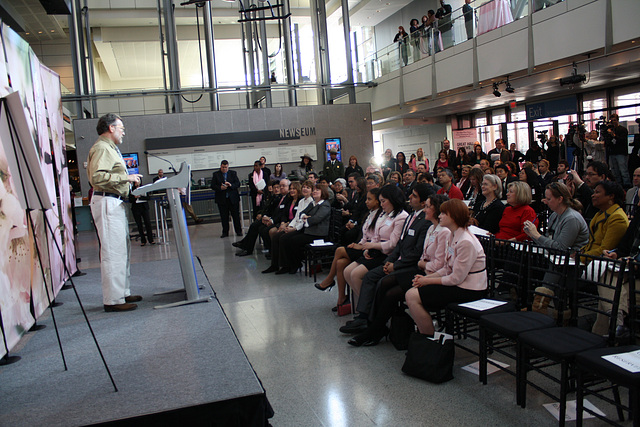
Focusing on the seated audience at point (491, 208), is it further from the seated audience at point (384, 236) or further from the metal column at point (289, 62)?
the metal column at point (289, 62)

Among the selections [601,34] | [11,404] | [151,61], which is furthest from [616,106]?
[151,61]

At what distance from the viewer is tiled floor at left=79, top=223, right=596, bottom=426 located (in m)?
2.96

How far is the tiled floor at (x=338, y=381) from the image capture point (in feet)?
9.71

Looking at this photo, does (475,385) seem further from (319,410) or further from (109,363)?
(109,363)

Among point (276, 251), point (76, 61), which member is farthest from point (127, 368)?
point (76, 61)

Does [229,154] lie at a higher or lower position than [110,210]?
higher

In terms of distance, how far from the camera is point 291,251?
720cm

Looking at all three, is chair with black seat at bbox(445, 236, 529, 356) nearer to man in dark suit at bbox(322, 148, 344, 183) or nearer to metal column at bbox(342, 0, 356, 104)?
man in dark suit at bbox(322, 148, 344, 183)

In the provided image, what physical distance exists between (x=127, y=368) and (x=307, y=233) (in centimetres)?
401

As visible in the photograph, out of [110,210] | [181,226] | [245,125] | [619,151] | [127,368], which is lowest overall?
[127,368]

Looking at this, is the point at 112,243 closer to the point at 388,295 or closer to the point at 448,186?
the point at 388,295

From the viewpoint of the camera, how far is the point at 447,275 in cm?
375

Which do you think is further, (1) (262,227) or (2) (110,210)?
(1) (262,227)

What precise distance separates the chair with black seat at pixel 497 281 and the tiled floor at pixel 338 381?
27cm
